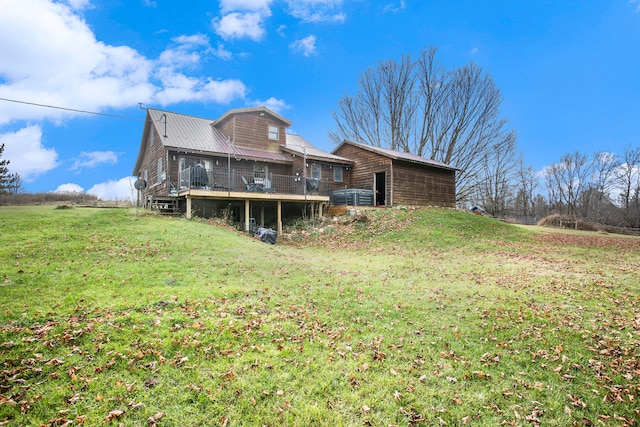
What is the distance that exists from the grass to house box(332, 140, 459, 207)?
42.7 feet

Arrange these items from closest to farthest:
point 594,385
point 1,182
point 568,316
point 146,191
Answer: point 594,385, point 568,316, point 146,191, point 1,182

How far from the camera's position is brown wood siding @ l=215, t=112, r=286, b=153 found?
2214 centimetres

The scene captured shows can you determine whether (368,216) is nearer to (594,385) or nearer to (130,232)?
(130,232)

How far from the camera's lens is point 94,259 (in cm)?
870

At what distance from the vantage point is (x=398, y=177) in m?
22.6

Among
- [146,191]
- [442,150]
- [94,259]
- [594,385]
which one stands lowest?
[594,385]

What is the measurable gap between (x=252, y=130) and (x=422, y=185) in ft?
42.8

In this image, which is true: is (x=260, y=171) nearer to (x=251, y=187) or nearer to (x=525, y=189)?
(x=251, y=187)

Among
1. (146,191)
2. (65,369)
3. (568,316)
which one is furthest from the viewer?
(146,191)

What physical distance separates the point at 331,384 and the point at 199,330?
2.22 metres

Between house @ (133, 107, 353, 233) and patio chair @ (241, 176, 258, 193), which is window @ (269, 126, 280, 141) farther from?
patio chair @ (241, 176, 258, 193)

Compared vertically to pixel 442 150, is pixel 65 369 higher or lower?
lower

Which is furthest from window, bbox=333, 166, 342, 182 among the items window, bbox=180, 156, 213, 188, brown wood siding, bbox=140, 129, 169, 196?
brown wood siding, bbox=140, 129, 169, 196

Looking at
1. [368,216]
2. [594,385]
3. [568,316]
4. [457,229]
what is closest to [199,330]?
[594,385]
